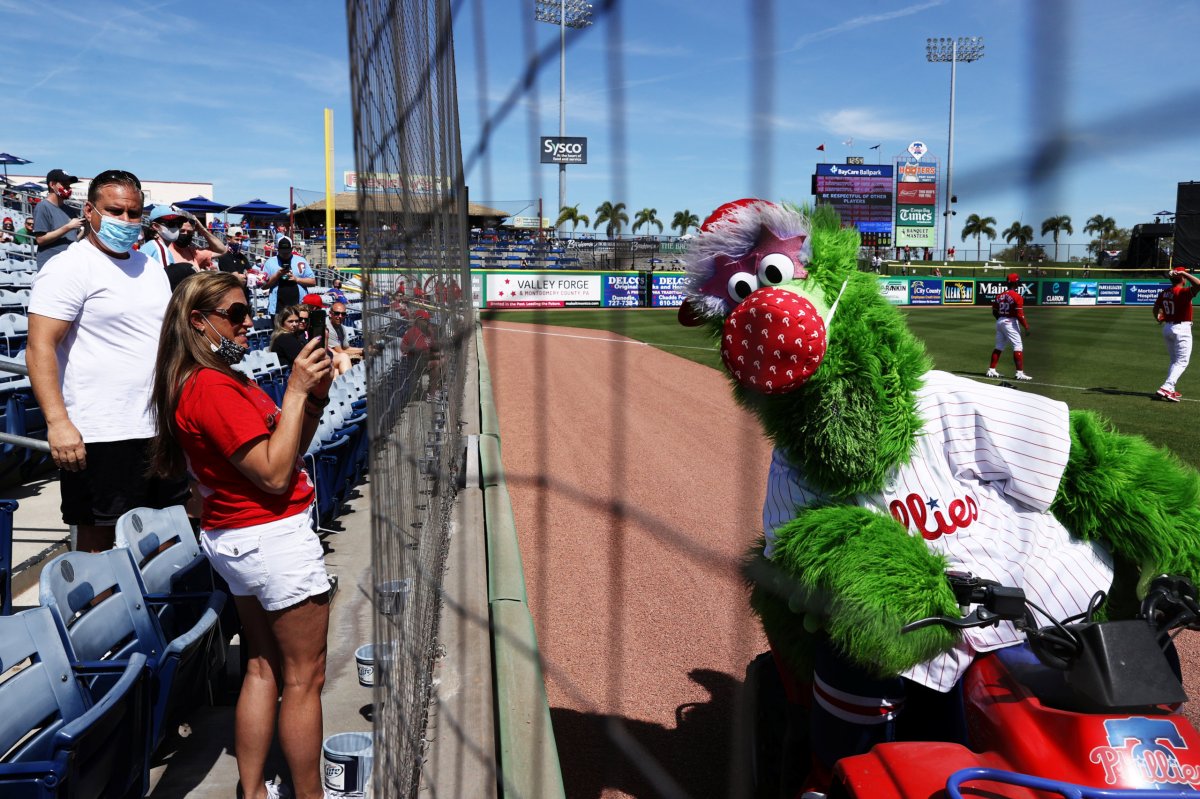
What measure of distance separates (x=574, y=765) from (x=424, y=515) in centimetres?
99

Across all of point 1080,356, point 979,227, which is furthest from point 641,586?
point 1080,356

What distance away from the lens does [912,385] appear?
5.71 ft

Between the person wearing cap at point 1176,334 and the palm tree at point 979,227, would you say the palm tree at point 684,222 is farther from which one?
the person wearing cap at point 1176,334

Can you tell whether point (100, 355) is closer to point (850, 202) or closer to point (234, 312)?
point (234, 312)

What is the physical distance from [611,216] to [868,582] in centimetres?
86

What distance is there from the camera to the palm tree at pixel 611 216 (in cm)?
160

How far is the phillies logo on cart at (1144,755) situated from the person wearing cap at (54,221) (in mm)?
6442

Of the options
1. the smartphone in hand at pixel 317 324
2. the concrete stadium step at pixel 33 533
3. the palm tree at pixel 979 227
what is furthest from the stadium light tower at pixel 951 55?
the concrete stadium step at pixel 33 533

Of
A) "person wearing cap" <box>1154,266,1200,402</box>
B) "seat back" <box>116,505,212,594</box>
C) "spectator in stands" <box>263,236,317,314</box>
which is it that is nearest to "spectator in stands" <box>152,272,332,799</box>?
"seat back" <box>116,505,212,594</box>

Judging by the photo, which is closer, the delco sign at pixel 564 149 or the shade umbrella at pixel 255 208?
the delco sign at pixel 564 149

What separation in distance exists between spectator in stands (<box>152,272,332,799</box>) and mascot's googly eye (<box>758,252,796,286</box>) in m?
1.15

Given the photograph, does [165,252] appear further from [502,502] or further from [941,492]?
[941,492]

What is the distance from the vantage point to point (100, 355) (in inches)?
113

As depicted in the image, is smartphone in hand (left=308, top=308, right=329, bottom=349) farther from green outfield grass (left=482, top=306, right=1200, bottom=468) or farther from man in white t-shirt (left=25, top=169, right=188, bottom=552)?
man in white t-shirt (left=25, top=169, right=188, bottom=552)
